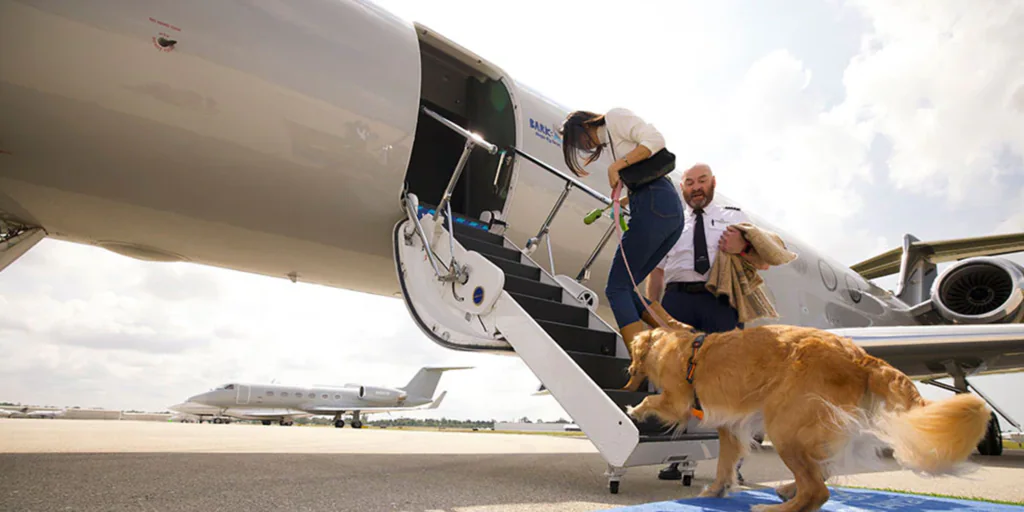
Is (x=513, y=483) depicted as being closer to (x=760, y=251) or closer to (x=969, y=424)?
(x=760, y=251)

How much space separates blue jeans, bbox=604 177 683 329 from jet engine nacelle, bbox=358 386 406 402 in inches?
1280

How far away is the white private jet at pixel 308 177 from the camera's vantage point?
3086 mm

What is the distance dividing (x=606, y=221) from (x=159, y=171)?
3846 millimetres

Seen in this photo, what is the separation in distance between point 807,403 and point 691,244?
1.22m

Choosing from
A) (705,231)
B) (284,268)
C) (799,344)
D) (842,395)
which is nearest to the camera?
(842,395)

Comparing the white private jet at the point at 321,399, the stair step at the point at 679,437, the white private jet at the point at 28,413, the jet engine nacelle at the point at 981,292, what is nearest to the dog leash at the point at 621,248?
the stair step at the point at 679,437

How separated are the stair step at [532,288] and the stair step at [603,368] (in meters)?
0.77

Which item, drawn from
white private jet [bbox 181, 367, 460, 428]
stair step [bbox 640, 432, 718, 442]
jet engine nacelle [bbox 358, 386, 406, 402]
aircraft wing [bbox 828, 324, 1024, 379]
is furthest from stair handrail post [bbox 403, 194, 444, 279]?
jet engine nacelle [bbox 358, 386, 406, 402]

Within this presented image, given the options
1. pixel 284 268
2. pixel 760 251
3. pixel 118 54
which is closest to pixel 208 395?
pixel 284 268

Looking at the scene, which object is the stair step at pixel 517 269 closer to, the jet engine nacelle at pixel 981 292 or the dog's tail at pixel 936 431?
the dog's tail at pixel 936 431

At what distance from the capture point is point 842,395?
1.80 m

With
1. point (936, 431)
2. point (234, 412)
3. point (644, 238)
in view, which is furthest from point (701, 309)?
point (234, 412)

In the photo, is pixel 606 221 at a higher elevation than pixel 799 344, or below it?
higher

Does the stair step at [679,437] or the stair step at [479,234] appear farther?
the stair step at [479,234]
